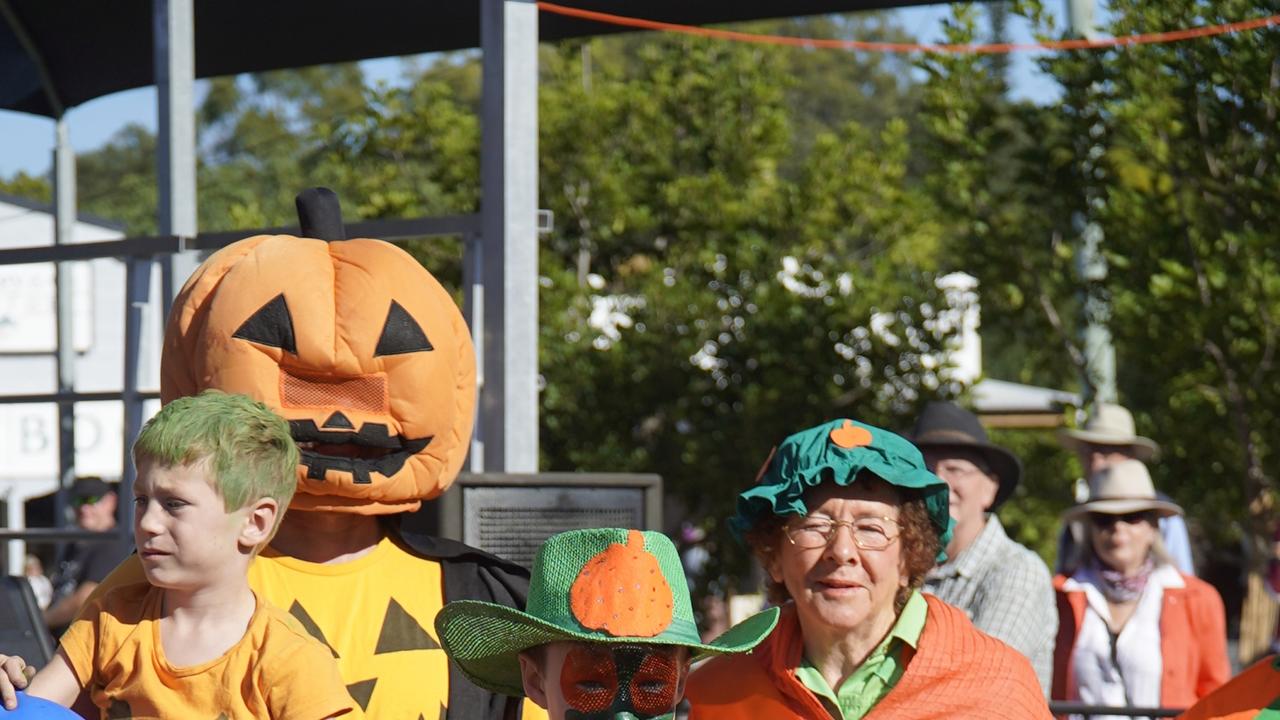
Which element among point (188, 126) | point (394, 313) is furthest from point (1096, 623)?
point (188, 126)

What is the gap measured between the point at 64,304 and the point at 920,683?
19.7ft

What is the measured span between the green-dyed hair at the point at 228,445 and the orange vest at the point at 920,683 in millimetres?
959

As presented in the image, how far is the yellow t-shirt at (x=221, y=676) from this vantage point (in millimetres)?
2660

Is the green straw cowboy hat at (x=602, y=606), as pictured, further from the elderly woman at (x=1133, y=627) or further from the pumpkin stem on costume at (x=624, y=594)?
the elderly woman at (x=1133, y=627)

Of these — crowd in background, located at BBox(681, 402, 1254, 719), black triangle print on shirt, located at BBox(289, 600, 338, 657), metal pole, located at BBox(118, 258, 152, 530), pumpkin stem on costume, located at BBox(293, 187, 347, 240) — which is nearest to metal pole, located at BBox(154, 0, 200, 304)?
metal pole, located at BBox(118, 258, 152, 530)

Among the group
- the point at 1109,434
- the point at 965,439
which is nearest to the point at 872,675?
the point at 965,439

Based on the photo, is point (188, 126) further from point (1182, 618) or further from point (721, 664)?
point (1182, 618)

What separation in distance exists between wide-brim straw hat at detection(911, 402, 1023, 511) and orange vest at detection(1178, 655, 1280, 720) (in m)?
1.95

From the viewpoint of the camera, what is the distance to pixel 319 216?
12.1 ft

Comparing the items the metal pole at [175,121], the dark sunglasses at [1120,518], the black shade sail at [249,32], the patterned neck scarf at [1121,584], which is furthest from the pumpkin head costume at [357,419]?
the black shade sail at [249,32]

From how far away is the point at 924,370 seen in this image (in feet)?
35.4

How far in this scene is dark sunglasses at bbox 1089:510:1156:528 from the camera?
219 inches

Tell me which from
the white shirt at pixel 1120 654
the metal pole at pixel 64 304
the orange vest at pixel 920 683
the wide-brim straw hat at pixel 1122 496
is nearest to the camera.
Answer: the orange vest at pixel 920 683

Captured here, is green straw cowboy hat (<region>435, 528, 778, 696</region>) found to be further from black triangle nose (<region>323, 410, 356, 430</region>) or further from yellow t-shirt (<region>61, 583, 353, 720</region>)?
black triangle nose (<region>323, 410, 356, 430</region>)
